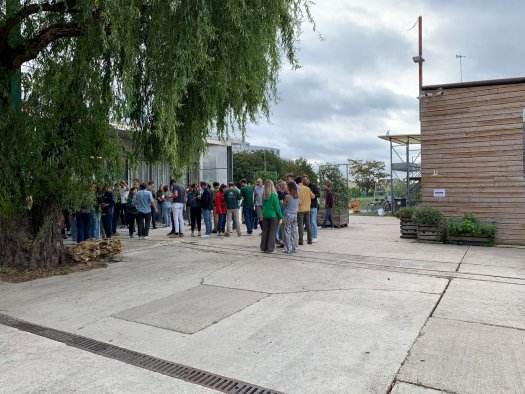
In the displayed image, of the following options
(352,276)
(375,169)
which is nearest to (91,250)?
(352,276)

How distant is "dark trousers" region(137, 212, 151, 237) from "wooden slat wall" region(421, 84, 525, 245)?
7736 millimetres

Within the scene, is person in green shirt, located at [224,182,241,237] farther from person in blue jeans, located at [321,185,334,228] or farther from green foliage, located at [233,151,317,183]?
green foliage, located at [233,151,317,183]

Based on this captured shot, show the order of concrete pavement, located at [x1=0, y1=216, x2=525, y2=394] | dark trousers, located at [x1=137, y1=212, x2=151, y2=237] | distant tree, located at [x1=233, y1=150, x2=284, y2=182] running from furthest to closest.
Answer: distant tree, located at [x1=233, y1=150, x2=284, y2=182], dark trousers, located at [x1=137, y1=212, x2=151, y2=237], concrete pavement, located at [x1=0, y1=216, x2=525, y2=394]

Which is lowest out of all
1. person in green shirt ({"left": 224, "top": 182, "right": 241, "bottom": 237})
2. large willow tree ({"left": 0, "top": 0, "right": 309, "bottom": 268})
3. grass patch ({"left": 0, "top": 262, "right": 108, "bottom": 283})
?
grass patch ({"left": 0, "top": 262, "right": 108, "bottom": 283})

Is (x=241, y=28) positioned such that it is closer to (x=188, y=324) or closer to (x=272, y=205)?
(x=272, y=205)

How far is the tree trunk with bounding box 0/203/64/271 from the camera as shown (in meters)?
7.73

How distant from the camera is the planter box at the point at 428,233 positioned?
440 inches

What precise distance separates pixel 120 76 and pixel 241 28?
2.22m

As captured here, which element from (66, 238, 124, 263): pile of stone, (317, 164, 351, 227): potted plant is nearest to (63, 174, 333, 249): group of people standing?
(317, 164, 351, 227): potted plant

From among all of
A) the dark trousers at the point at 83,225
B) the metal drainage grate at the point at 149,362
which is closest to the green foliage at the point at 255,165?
the dark trousers at the point at 83,225

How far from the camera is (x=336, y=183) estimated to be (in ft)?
54.3

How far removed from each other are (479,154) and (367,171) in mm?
37543

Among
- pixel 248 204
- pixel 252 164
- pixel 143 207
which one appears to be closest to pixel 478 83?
pixel 248 204

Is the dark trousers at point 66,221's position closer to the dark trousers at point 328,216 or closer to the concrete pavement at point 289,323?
the concrete pavement at point 289,323
